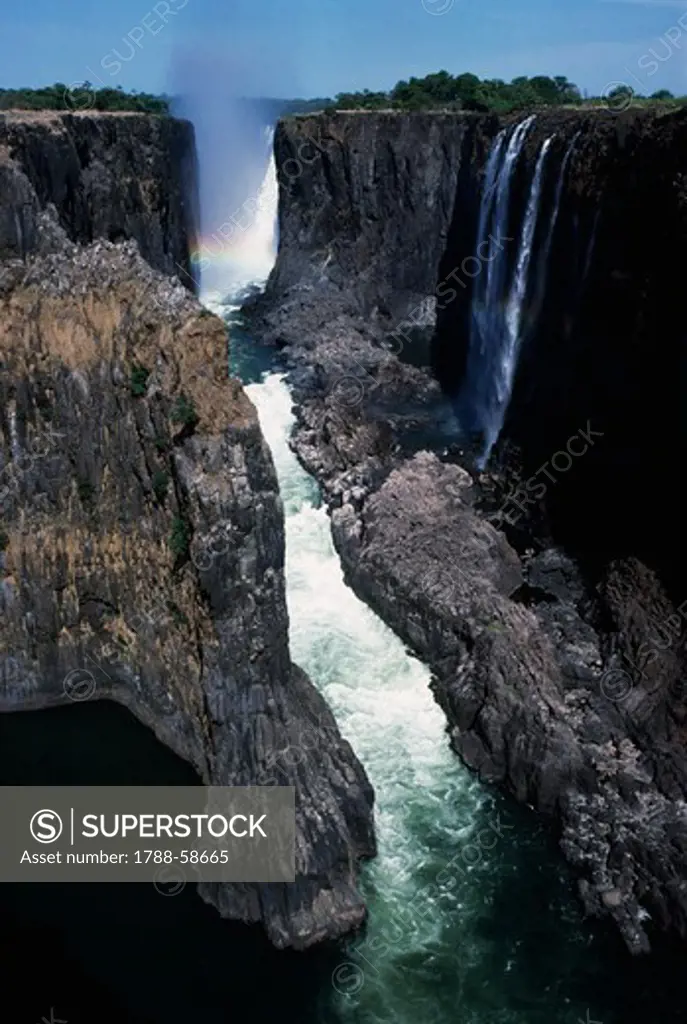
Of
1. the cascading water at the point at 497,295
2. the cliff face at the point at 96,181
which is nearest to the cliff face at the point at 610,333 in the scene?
the cascading water at the point at 497,295

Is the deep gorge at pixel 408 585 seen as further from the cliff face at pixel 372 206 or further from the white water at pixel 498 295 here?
the cliff face at pixel 372 206

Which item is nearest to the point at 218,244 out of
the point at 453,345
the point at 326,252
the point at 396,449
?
the point at 326,252

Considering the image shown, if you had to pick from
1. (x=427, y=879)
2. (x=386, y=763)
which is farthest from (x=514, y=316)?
(x=427, y=879)

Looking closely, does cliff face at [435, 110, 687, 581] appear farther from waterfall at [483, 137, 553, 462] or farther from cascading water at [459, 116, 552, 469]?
cascading water at [459, 116, 552, 469]

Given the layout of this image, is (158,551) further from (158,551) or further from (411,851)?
(411,851)

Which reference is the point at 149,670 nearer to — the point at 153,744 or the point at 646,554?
the point at 153,744

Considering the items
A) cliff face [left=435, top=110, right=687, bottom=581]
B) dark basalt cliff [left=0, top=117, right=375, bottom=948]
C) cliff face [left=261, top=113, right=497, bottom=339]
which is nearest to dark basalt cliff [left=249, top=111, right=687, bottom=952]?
cliff face [left=435, top=110, right=687, bottom=581]
